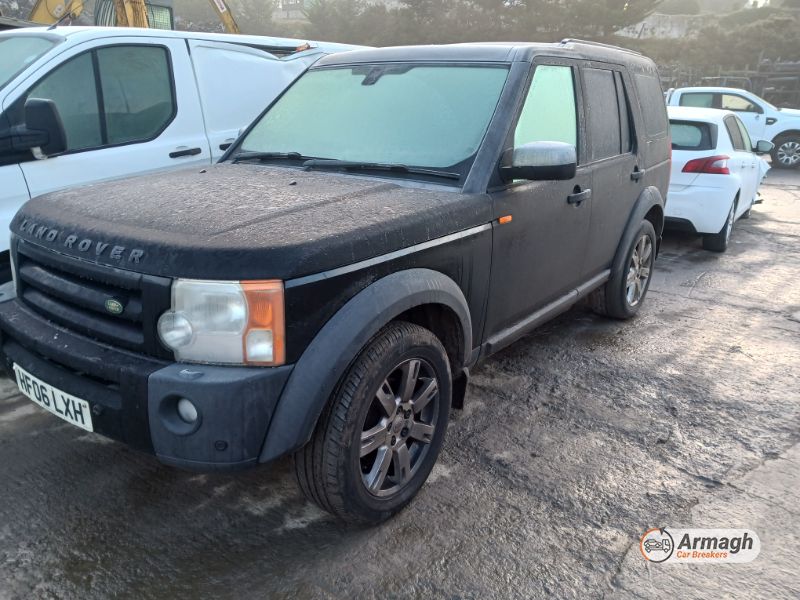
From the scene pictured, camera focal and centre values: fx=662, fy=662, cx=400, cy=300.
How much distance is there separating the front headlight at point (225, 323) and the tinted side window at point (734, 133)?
22.3 ft

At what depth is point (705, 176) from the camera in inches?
274

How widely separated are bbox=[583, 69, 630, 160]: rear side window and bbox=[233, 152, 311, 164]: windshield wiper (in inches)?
68.1

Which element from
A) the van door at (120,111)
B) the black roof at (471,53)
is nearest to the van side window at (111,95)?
the van door at (120,111)

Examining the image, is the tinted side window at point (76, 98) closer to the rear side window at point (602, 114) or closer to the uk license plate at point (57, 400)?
the uk license plate at point (57, 400)

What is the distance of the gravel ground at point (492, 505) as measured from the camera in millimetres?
2420

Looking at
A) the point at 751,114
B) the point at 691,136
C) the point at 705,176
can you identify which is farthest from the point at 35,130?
the point at 751,114

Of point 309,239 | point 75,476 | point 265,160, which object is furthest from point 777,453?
point 75,476

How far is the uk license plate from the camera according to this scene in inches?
91.3

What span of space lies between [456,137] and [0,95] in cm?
272

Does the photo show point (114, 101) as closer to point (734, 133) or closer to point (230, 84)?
point (230, 84)

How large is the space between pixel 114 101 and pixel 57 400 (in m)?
2.76

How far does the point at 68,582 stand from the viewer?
2359mm

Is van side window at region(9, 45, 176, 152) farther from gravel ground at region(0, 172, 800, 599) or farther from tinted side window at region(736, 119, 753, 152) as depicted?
→ tinted side window at region(736, 119, 753, 152)

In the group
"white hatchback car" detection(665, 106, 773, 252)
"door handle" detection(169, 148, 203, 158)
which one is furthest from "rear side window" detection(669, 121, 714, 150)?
"door handle" detection(169, 148, 203, 158)
